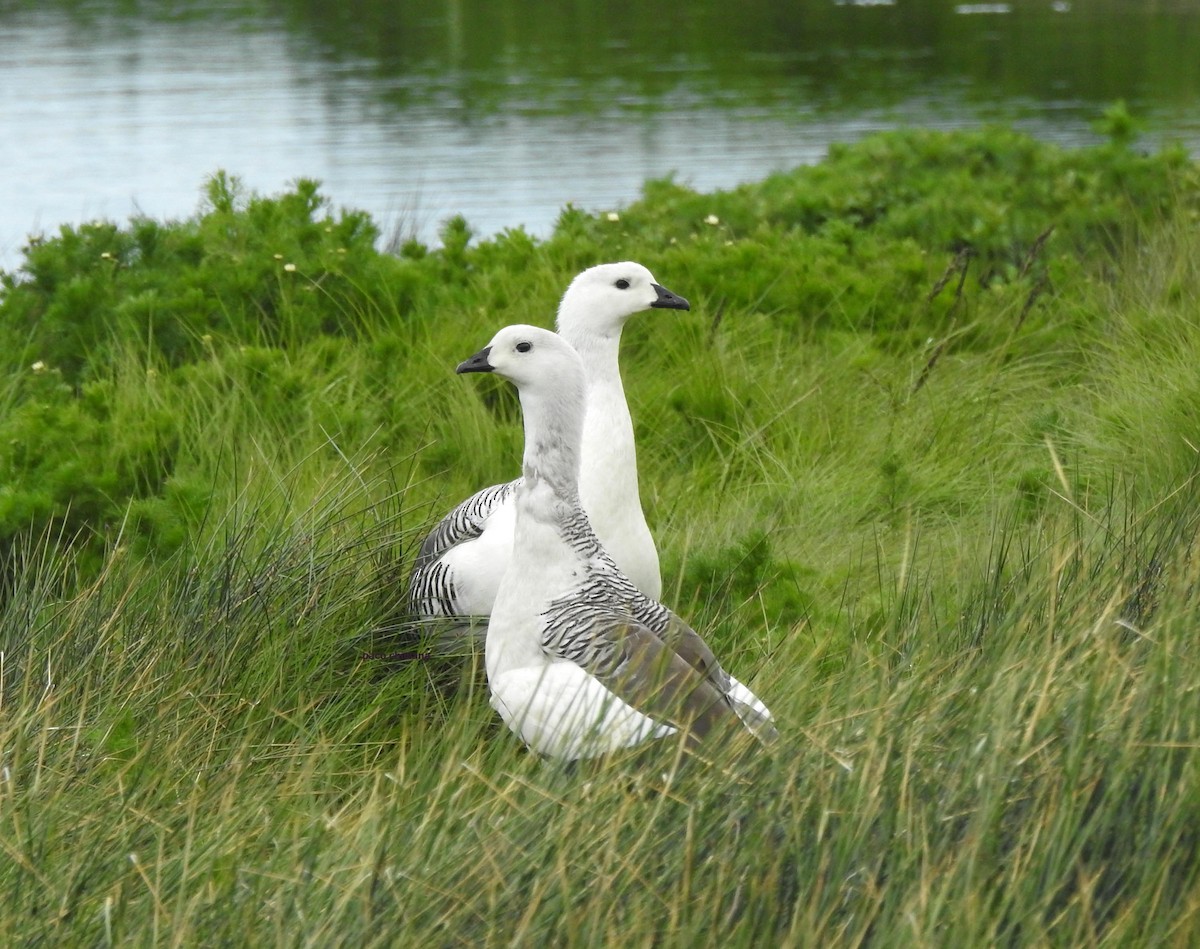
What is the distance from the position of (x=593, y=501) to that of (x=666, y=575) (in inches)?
23.2

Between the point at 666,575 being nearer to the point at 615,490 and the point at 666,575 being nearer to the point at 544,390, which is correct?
the point at 615,490

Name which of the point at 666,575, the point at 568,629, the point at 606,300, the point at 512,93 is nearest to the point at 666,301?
the point at 606,300

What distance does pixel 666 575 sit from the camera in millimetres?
4809

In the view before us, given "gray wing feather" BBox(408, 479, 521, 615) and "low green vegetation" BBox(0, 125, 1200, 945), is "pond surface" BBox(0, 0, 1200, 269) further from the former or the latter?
"gray wing feather" BBox(408, 479, 521, 615)

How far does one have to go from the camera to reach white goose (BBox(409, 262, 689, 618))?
4215 mm

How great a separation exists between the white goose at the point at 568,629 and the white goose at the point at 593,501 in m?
0.40

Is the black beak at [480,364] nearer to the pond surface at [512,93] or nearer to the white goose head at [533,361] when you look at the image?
the white goose head at [533,361]

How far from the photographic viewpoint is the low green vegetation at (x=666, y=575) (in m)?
2.45

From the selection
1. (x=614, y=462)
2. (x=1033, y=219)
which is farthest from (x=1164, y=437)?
(x=1033, y=219)

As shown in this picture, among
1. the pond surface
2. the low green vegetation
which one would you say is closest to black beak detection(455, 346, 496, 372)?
the low green vegetation

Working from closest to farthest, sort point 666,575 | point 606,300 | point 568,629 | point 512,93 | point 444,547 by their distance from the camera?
point 568,629, point 444,547, point 606,300, point 666,575, point 512,93

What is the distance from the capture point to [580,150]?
14.7 m

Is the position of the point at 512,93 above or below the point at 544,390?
below

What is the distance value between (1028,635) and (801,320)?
4.21 metres
